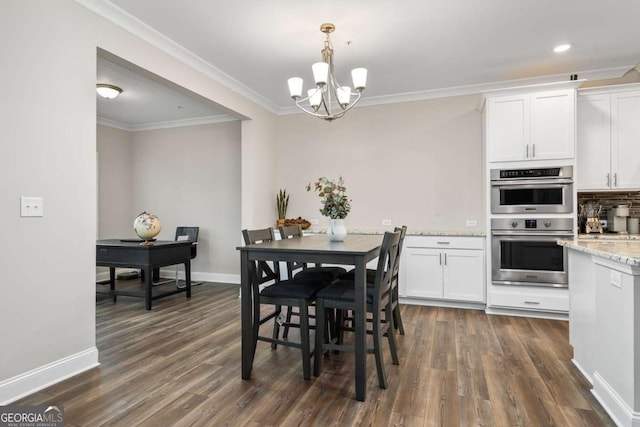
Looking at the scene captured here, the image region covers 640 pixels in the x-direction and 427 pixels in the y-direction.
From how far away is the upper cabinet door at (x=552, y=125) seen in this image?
12.0 feet

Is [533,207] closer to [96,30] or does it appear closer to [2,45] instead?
[96,30]

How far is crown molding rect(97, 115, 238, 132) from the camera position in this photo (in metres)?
5.64

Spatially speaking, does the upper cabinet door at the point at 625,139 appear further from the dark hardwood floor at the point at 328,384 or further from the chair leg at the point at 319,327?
the chair leg at the point at 319,327

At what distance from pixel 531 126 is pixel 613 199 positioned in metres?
1.39

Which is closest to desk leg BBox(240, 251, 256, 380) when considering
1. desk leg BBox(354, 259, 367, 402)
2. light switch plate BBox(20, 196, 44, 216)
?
desk leg BBox(354, 259, 367, 402)

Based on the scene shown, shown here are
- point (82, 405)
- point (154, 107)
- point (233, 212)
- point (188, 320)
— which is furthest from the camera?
point (233, 212)

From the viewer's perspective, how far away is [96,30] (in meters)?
2.60

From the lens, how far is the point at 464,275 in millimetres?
4059

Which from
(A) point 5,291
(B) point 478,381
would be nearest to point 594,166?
(B) point 478,381

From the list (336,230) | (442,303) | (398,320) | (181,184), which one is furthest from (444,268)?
(181,184)

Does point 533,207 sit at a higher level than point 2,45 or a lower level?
lower

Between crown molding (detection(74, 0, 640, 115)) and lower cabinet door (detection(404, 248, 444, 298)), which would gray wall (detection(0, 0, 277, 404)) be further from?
lower cabinet door (detection(404, 248, 444, 298))

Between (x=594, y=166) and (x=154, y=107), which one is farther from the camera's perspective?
(x=154, y=107)

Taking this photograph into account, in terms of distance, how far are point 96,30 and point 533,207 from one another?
4286mm
